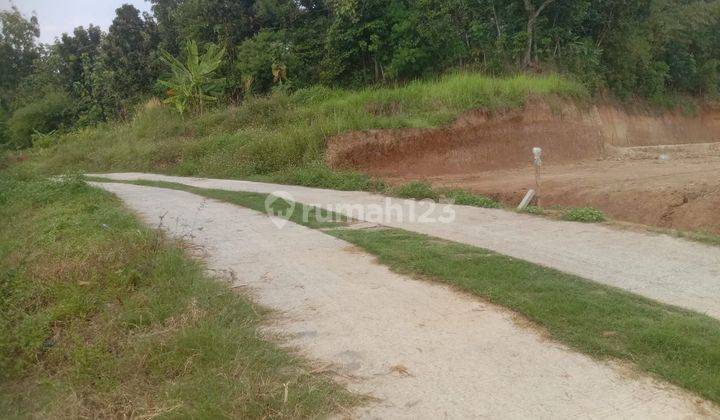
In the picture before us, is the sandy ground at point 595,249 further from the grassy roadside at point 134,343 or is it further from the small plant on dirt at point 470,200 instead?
the grassy roadside at point 134,343

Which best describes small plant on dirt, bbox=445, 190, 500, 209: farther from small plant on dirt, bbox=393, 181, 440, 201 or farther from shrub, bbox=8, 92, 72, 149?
shrub, bbox=8, 92, 72, 149

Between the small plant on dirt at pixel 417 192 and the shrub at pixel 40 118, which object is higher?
the shrub at pixel 40 118

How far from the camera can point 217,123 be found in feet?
76.9

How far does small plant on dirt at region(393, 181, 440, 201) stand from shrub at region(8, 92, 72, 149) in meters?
30.1

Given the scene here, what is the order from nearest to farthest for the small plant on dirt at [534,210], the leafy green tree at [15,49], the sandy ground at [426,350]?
the sandy ground at [426,350]
the small plant on dirt at [534,210]
the leafy green tree at [15,49]

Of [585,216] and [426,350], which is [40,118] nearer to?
[585,216]

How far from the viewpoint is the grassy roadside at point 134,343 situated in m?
3.63

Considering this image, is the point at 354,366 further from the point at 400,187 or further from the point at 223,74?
the point at 223,74

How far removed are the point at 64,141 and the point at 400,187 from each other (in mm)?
24411

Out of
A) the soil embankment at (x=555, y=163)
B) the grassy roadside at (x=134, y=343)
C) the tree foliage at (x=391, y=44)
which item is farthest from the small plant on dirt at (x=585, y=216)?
the tree foliage at (x=391, y=44)

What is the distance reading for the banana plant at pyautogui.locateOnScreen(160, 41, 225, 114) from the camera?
931 inches

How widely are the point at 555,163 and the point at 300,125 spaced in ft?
26.4

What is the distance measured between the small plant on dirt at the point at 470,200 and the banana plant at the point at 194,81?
1492cm

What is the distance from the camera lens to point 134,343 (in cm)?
440
